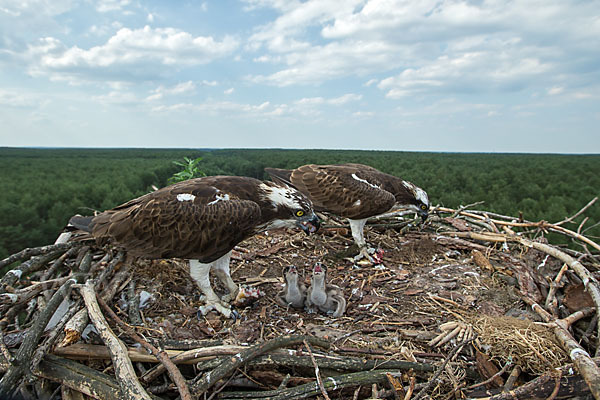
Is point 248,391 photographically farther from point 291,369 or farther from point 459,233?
point 459,233

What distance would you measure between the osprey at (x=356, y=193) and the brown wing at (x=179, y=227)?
2.19 metres

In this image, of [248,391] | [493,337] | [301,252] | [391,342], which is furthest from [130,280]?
[493,337]

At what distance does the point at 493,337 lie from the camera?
338 centimetres

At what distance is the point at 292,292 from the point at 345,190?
86.2 inches

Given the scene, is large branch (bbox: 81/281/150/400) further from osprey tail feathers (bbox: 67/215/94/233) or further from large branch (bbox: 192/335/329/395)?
osprey tail feathers (bbox: 67/215/94/233)

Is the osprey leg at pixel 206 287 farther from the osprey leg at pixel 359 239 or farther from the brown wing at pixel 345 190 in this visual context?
the brown wing at pixel 345 190

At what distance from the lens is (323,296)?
4.32m

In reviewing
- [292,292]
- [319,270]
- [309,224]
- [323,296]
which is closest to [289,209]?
[309,224]

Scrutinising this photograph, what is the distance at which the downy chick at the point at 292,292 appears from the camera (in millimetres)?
4336

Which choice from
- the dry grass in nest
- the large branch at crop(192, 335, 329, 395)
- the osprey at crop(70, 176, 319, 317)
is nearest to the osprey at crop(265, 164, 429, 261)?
the osprey at crop(70, 176, 319, 317)

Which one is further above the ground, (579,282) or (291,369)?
(579,282)

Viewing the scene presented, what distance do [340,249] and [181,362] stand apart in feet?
11.9

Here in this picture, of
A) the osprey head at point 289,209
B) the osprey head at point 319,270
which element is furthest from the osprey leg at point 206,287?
the osprey head at point 319,270

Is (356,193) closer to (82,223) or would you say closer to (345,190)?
(345,190)
